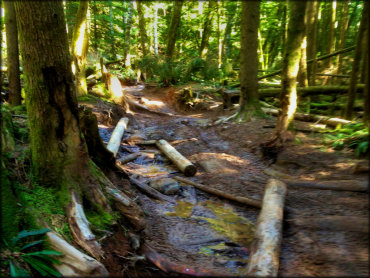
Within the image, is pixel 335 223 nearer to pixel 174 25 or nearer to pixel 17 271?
pixel 17 271

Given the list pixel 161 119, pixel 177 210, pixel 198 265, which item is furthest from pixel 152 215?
pixel 161 119

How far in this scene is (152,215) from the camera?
4648 millimetres

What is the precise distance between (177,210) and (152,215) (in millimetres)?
576

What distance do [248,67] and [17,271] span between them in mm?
8969

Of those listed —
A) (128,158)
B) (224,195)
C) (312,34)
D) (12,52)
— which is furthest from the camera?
(312,34)

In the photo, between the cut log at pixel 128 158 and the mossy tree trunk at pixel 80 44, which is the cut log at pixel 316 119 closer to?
the cut log at pixel 128 158

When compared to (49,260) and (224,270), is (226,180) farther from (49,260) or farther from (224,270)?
(49,260)

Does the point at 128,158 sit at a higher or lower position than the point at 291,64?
lower

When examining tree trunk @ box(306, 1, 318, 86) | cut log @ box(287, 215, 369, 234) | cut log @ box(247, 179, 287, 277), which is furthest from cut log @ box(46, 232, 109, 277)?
tree trunk @ box(306, 1, 318, 86)

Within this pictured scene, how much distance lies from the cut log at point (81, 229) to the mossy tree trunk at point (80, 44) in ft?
27.3

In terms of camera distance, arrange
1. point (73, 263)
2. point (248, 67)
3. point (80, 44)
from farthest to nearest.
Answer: point (80, 44) → point (248, 67) → point (73, 263)

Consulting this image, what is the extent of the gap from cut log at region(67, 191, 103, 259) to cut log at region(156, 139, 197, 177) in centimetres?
359

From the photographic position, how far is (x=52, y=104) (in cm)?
320

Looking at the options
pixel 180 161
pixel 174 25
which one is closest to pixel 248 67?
pixel 180 161
